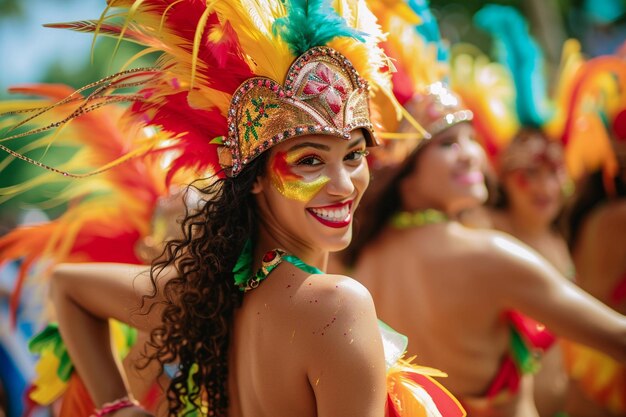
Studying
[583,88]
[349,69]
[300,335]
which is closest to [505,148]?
[583,88]

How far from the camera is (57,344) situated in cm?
265

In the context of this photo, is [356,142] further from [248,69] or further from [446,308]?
[446,308]

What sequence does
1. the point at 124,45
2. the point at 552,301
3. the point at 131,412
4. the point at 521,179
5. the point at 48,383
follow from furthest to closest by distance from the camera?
1. the point at 124,45
2. the point at 521,179
3. the point at 552,301
4. the point at 48,383
5. the point at 131,412

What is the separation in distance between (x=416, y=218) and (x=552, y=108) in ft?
5.76

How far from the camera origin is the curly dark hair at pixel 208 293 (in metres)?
2.10

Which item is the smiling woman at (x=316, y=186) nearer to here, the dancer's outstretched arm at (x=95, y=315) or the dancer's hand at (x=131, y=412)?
the dancer's outstretched arm at (x=95, y=315)

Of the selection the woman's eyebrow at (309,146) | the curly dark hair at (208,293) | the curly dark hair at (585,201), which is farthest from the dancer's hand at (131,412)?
the curly dark hair at (585,201)

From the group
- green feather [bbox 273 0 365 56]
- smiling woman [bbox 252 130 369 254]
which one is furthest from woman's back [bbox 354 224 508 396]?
green feather [bbox 273 0 365 56]

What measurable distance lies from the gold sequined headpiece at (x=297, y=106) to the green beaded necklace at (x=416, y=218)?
4.88 feet

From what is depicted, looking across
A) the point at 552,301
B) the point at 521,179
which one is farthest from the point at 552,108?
the point at 552,301

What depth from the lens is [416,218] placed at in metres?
3.52

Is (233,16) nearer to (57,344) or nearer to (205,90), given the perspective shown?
(205,90)

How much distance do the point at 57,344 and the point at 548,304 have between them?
5.69ft

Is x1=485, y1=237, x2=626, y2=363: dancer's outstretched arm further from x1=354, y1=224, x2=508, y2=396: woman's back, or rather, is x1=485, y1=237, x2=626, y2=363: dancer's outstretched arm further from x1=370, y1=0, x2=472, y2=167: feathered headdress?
x1=370, y1=0, x2=472, y2=167: feathered headdress
